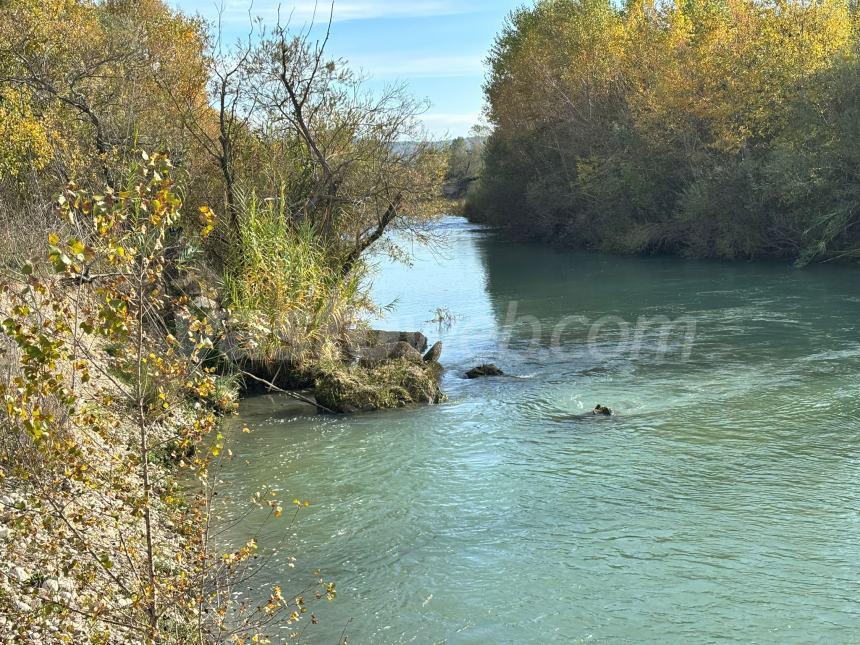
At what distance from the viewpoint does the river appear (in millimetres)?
7504

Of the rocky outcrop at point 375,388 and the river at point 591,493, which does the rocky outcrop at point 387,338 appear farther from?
the rocky outcrop at point 375,388

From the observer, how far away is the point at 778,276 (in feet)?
95.0

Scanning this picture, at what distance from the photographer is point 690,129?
3553 centimetres

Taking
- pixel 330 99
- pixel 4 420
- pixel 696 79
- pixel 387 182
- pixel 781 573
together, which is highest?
pixel 696 79

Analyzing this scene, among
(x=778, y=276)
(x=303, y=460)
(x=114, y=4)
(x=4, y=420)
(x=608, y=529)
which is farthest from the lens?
(x=114, y=4)

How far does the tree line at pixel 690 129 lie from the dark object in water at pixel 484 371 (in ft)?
54.2

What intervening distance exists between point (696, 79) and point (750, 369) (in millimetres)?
21218

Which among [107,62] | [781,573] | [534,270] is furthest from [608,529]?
[534,270]

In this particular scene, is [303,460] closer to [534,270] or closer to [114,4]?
[534,270]

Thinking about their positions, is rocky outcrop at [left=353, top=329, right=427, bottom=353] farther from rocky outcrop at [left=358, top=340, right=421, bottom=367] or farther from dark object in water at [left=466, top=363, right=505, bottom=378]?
dark object in water at [left=466, top=363, right=505, bottom=378]

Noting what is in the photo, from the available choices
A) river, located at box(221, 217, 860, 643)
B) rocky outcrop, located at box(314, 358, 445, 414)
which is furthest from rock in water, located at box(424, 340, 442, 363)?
rocky outcrop, located at box(314, 358, 445, 414)

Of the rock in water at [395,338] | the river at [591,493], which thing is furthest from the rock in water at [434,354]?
the rock in water at [395,338]

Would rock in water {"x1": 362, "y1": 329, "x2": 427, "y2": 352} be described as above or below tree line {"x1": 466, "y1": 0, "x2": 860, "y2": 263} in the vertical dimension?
below

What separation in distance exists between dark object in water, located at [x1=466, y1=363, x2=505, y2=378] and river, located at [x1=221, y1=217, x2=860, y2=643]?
402 millimetres
